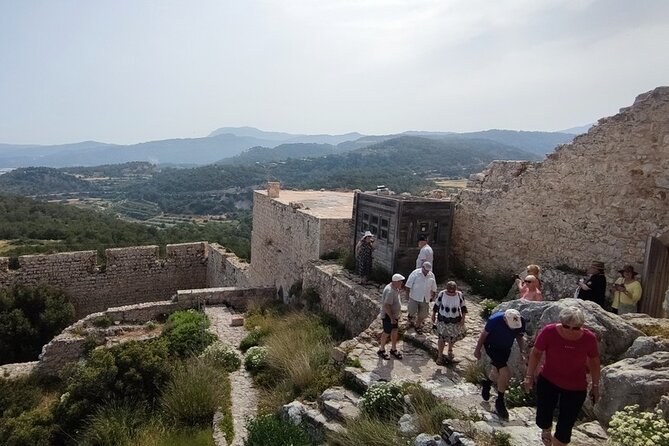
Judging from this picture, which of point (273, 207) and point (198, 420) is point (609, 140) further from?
point (273, 207)

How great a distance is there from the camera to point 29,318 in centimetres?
1683

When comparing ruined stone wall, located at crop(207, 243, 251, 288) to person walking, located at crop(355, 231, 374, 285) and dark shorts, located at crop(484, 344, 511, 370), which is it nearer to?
person walking, located at crop(355, 231, 374, 285)

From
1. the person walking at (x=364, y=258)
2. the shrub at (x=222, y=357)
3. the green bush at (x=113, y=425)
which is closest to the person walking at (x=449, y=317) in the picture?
the person walking at (x=364, y=258)

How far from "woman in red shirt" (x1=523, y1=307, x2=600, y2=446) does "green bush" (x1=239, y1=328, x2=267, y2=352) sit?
7230 millimetres

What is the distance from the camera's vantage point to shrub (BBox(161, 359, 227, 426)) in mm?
7797

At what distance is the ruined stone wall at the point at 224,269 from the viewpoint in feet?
61.5

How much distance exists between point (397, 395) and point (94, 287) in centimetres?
1632

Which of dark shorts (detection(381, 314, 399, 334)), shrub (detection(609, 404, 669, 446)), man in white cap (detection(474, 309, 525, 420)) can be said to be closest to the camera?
shrub (detection(609, 404, 669, 446))

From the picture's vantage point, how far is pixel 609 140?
8539 mm

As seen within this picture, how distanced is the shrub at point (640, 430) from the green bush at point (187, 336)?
27.4 feet

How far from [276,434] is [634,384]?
4.24 m

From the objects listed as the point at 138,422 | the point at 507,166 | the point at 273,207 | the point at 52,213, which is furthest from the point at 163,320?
the point at 52,213

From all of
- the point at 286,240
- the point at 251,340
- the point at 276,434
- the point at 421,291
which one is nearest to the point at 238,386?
the point at 251,340

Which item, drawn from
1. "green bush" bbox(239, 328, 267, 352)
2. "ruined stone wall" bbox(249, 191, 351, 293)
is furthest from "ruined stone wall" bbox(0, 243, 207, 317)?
"green bush" bbox(239, 328, 267, 352)
